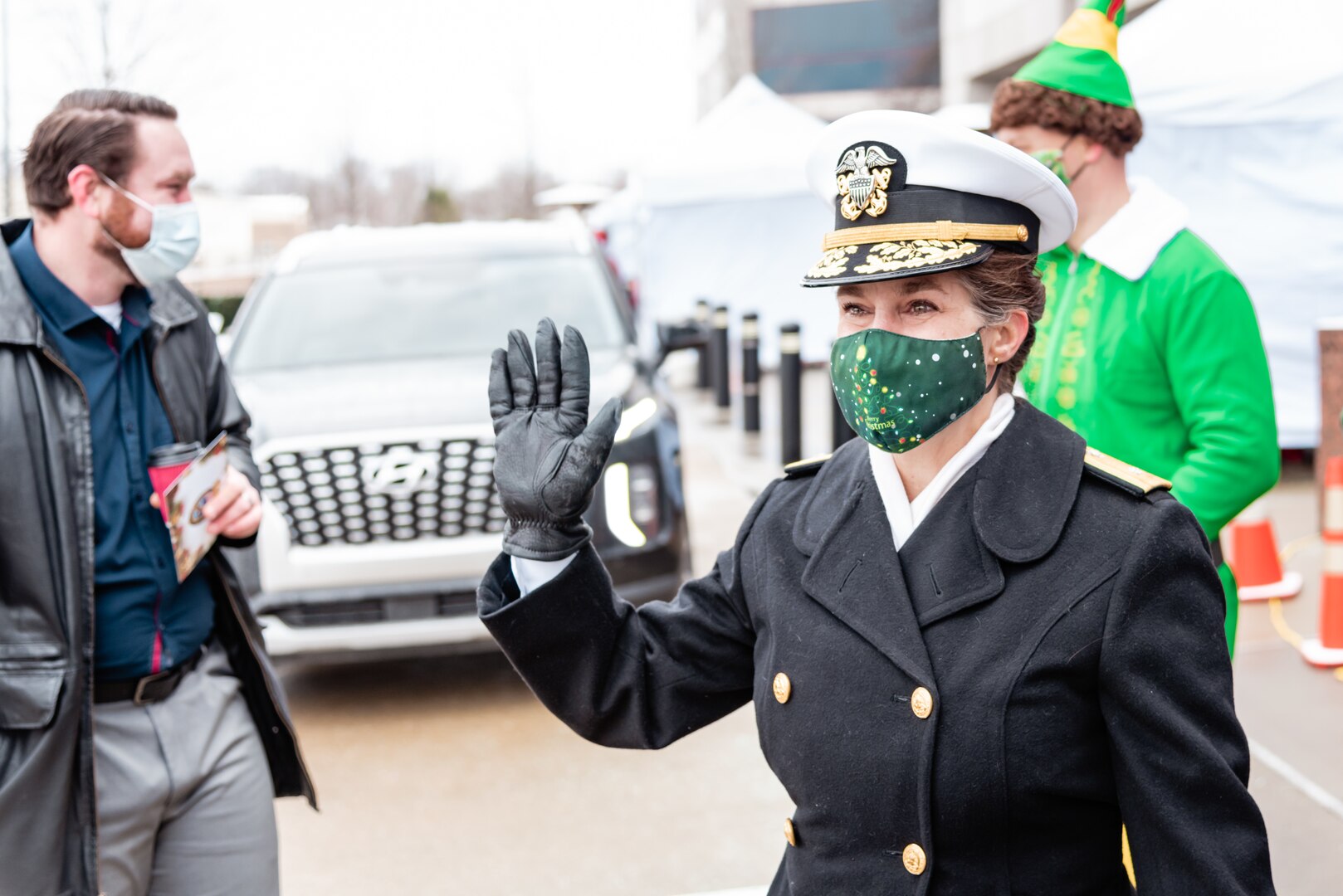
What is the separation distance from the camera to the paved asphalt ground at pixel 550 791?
424 centimetres

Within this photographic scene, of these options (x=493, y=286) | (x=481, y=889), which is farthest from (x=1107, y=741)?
(x=493, y=286)

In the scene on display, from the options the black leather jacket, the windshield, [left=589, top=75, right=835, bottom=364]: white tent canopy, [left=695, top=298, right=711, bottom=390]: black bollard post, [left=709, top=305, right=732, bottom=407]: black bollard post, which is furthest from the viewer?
[left=589, top=75, right=835, bottom=364]: white tent canopy

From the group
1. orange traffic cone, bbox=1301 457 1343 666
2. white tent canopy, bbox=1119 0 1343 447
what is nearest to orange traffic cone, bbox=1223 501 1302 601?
orange traffic cone, bbox=1301 457 1343 666

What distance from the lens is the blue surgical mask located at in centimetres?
286

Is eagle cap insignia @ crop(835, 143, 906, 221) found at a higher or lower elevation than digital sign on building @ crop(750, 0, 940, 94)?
lower

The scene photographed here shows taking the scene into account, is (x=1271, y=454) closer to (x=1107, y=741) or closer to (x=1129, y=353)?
(x=1129, y=353)

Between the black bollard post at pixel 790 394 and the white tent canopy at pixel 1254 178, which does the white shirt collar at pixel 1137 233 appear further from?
the black bollard post at pixel 790 394

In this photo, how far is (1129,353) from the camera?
3051mm

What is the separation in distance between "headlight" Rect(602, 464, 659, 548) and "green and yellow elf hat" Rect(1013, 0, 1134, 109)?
274 cm

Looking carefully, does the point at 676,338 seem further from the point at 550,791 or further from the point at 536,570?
the point at 536,570

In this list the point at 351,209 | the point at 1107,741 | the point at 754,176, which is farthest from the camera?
the point at 351,209

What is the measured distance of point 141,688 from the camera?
8.88ft

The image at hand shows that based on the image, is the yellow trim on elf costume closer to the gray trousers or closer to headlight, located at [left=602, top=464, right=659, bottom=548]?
the gray trousers

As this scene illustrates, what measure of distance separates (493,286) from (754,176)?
33.8ft
